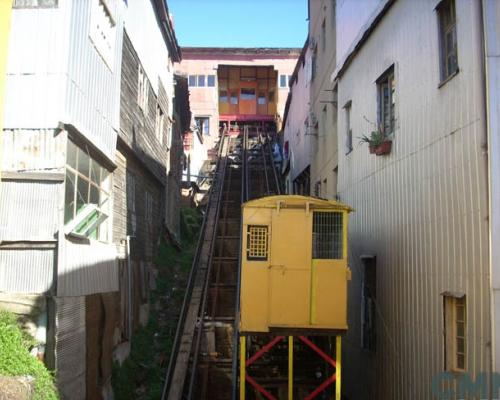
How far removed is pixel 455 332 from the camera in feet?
25.3

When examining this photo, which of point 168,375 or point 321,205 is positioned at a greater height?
point 321,205

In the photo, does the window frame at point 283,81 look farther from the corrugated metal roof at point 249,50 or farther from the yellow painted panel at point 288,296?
the yellow painted panel at point 288,296

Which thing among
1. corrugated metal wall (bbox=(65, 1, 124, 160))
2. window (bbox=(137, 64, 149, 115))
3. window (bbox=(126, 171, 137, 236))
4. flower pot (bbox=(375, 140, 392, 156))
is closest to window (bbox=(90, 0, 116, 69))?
corrugated metal wall (bbox=(65, 1, 124, 160))

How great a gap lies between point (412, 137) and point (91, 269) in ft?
18.8

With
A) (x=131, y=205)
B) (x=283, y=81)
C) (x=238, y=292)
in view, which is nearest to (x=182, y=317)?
(x=238, y=292)

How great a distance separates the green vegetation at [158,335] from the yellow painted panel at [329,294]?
13.0 feet

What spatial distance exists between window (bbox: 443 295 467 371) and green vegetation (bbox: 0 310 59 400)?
5.14m

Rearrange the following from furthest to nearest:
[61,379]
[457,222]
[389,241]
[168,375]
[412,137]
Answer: [168,375], [389,241], [412,137], [61,379], [457,222]

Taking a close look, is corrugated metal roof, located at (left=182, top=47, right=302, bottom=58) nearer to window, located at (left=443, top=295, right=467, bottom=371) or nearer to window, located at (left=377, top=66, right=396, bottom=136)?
window, located at (left=377, top=66, right=396, bottom=136)

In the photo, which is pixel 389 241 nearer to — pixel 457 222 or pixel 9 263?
pixel 457 222

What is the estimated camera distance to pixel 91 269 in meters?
9.73

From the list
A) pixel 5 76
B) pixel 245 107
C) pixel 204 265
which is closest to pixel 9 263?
pixel 5 76

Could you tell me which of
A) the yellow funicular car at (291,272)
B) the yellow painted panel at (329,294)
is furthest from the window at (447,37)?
the yellow painted panel at (329,294)

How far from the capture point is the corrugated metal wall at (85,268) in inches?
324
